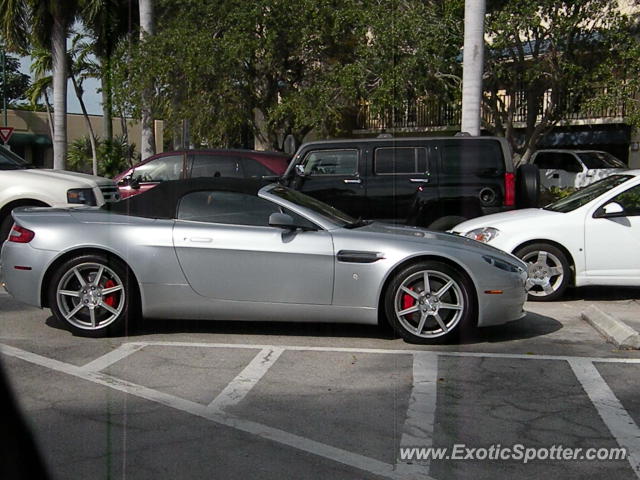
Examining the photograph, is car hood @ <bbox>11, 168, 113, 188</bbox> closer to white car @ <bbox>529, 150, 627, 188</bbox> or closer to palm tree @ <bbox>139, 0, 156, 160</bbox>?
palm tree @ <bbox>139, 0, 156, 160</bbox>

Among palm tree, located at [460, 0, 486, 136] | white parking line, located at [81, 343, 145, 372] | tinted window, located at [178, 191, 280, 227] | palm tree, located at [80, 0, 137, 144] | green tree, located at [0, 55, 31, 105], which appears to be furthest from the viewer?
green tree, located at [0, 55, 31, 105]

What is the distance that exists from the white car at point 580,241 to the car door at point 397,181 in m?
1.59

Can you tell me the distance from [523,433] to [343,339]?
8.32 feet

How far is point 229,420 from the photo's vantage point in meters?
4.67

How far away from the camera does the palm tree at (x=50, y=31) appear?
2481cm

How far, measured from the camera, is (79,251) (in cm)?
675

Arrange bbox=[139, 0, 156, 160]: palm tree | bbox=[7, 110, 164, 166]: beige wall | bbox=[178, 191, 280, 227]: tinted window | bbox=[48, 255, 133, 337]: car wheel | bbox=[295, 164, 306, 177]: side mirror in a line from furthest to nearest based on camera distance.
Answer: bbox=[7, 110, 164, 166]: beige wall < bbox=[139, 0, 156, 160]: palm tree < bbox=[295, 164, 306, 177]: side mirror < bbox=[178, 191, 280, 227]: tinted window < bbox=[48, 255, 133, 337]: car wheel

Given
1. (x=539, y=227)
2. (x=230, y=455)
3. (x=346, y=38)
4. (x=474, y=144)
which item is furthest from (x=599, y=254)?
(x=346, y=38)

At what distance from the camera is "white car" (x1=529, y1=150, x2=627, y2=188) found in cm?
2080

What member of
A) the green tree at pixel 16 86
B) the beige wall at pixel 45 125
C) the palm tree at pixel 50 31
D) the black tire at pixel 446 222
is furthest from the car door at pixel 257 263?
the green tree at pixel 16 86

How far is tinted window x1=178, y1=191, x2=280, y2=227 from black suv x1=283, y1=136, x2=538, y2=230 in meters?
3.92

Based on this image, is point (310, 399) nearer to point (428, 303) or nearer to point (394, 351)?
point (394, 351)

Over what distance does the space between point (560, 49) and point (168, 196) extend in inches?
588

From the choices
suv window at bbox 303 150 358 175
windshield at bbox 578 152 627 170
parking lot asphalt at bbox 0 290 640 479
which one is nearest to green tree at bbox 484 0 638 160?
windshield at bbox 578 152 627 170
